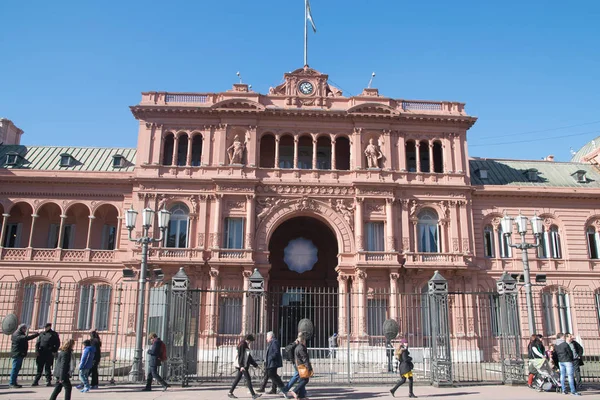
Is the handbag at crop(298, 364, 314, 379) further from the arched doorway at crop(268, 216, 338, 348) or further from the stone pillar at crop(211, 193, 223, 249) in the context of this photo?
the arched doorway at crop(268, 216, 338, 348)

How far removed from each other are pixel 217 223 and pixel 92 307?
A: 388 inches

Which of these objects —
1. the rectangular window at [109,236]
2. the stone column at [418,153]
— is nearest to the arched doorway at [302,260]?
the stone column at [418,153]

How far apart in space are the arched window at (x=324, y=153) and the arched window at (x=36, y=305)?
20334 mm

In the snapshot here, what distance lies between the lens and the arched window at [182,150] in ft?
122

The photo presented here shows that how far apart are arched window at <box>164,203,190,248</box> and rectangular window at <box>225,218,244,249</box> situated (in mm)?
2727

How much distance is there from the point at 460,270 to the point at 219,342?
16.2m

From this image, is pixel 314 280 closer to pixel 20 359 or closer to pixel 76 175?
pixel 76 175

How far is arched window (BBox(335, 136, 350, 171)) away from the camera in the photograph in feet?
126

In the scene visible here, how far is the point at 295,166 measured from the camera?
3575 centimetres

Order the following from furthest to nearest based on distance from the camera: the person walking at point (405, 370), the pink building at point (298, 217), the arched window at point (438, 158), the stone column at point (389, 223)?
the arched window at point (438, 158)
the stone column at point (389, 223)
the pink building at point (298, 217)
the person walking at point (405, 370)

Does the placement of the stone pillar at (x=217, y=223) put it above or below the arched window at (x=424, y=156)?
below

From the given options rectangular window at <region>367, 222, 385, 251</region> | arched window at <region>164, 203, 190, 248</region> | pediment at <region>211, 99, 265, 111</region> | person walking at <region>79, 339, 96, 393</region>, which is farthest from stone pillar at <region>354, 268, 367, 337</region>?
person walking at <region>79, 339, 96, 393</region>

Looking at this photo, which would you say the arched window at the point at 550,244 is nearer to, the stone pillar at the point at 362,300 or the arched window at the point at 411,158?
the arched window at the point at 411,158

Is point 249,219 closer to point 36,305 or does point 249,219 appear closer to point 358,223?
point 358,223
